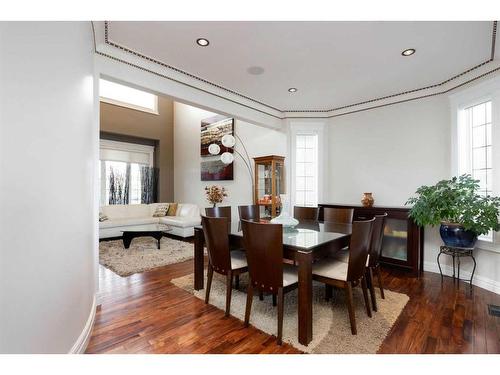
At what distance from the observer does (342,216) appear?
3.28 meters

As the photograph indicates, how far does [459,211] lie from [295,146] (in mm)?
2671

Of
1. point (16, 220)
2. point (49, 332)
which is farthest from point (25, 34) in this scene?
point (49, 332)

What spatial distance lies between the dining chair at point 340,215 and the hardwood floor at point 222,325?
909 mm

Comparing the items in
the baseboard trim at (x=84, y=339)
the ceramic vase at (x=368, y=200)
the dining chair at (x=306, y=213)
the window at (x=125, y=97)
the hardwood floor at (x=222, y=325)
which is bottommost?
the hardwood floor at (x=222, y=325)

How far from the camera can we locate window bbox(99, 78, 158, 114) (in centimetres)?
609

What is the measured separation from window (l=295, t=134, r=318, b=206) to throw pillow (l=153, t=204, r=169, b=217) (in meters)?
3.46

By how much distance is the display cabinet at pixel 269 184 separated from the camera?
456cm

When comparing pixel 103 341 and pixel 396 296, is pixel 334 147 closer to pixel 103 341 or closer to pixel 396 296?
pixel 396 296

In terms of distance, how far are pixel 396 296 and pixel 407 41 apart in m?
2.58

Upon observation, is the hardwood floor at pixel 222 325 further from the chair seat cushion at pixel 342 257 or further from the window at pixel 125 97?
the window at pixel 125 97

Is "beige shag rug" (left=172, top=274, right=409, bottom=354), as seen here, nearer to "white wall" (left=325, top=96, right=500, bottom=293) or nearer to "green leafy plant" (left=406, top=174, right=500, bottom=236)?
"green leafy plant" (left=406, top=174, right=500, bottom=236)

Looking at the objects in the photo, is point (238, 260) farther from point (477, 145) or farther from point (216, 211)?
point (477, 145)

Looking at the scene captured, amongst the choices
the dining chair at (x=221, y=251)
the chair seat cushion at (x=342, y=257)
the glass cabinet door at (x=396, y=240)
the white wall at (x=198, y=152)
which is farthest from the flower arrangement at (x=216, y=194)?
the chair seat cushion at (x=342, y=257)

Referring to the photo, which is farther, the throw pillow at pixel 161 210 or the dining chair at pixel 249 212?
the throw pillow at pixel 161 210
